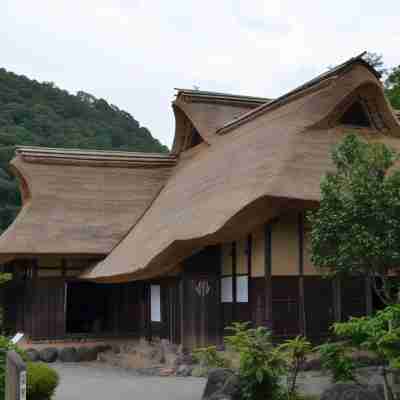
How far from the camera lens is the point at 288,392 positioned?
10.1m

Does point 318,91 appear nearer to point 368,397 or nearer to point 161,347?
point 161,347

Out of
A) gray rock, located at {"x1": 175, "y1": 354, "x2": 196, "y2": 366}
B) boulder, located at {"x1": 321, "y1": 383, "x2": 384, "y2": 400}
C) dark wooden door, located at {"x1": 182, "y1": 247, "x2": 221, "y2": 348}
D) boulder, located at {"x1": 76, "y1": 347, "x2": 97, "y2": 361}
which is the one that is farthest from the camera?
boulder, located at {"x1": 76, "y1": 347, "x2": 97, "y2": 361}

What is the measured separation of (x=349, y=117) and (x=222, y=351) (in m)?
6.64

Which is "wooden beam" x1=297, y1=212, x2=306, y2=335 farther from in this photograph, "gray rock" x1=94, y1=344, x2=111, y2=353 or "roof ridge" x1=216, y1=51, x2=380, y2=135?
"gray rock" x1=94, y1=344, x2=111, y2=353

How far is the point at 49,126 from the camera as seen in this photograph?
43.9 metres

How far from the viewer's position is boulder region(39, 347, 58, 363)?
61.3ft

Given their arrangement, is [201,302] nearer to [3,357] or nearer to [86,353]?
[86,353]

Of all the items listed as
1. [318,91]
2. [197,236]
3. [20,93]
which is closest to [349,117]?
[318,91]

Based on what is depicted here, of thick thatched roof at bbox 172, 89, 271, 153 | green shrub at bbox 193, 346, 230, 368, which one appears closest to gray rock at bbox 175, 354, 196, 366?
green shrub at bbox 193, 346, 230, 368

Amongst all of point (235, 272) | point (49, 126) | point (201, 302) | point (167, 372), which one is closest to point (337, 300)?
point (235, 272)

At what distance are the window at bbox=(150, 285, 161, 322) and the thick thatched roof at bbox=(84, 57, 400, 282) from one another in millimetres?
1096

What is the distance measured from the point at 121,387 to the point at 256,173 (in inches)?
210

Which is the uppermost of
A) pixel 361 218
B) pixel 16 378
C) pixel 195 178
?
pixel 195 178

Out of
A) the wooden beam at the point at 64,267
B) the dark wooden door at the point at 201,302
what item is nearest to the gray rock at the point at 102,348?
the wooden beam at the point at 64,267
